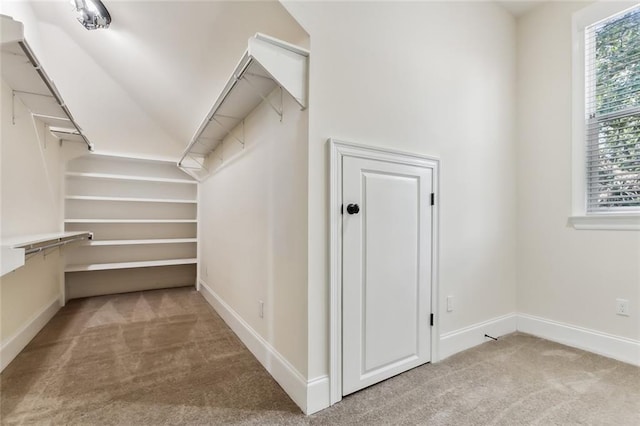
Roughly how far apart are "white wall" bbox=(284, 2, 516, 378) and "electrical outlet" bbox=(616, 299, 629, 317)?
2.37 feet

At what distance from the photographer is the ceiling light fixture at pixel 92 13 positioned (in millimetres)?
2395

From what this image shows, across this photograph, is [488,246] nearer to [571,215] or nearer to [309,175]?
[571,215]

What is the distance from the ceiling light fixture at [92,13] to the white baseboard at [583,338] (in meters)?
4.71

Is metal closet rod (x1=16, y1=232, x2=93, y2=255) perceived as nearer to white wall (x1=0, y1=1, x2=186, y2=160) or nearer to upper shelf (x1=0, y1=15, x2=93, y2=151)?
upper shelf (x1=0, y1=15, x2=93, y2=151)

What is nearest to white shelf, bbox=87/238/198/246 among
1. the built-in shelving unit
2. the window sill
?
the built-in shelving unit

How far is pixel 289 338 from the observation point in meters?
1.80

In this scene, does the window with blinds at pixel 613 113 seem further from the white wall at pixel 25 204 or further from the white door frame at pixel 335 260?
the white wall at pixel 25 204

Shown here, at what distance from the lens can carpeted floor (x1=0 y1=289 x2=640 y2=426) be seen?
156cm

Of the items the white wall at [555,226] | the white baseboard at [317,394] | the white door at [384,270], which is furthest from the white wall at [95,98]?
the white wall at [555,226]

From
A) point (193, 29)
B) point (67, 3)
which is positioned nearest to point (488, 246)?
point (193, 29)

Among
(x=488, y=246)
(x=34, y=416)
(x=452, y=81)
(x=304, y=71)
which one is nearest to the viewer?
(x=34, y=416)

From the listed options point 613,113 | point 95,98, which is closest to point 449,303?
point 613,113

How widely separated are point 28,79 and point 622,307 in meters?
4.66

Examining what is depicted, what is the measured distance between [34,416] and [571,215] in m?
4.01
